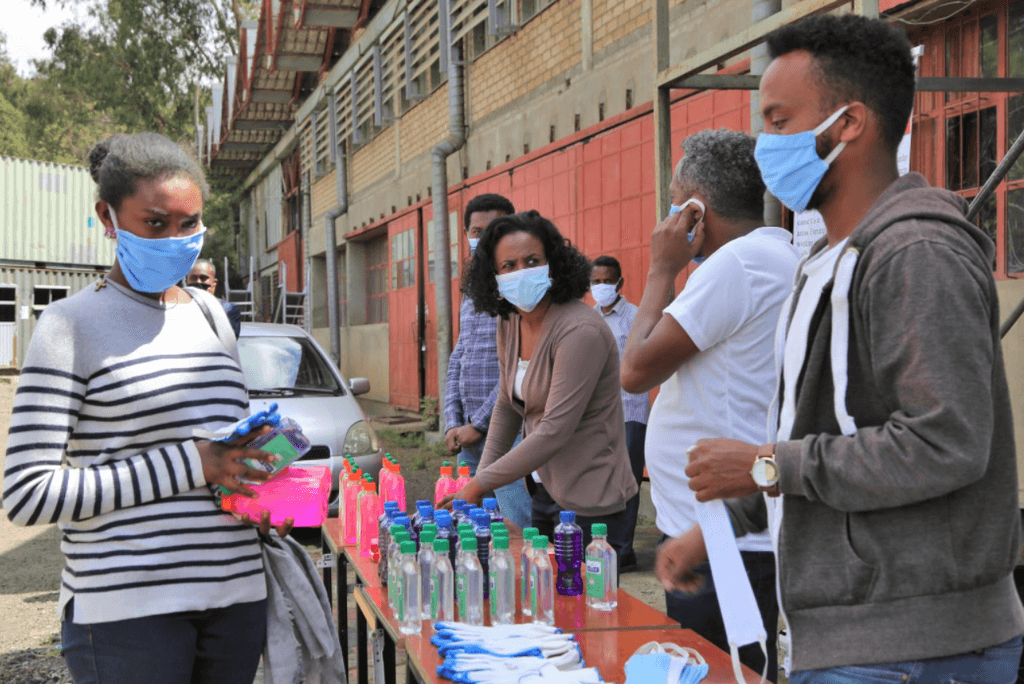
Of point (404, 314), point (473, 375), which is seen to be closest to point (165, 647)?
point (473, 375)

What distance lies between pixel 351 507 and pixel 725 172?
2.21 metres

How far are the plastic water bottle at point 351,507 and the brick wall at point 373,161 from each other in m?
13.2

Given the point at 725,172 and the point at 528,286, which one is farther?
the point at 528,286

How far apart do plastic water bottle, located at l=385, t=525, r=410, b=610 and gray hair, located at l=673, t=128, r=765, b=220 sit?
1.32 m

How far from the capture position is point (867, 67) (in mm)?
1680

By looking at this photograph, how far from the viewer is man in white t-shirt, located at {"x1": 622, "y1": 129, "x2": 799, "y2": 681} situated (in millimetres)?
2492

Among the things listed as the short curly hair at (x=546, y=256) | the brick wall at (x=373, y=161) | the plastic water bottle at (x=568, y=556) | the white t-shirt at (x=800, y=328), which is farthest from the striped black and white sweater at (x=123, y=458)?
the brick wall at (x=373, y=161)

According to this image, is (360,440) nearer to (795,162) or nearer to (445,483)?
(445,483)

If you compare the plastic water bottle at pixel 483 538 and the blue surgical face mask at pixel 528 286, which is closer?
the plastic water bottle at pixel 483 538

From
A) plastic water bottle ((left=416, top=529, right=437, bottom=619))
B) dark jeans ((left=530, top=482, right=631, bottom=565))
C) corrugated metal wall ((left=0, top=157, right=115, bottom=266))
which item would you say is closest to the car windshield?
dark jeans ((left=530, top=482, right=631, bottom=565))

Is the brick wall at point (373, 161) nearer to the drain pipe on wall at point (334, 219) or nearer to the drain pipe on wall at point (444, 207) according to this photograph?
the drain pipe on wall at point (334, 219)

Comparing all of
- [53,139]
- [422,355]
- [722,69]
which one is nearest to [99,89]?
[53,139]

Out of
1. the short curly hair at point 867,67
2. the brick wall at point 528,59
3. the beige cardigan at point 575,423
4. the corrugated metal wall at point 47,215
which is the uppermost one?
the corrugated metal wall at point 47,215

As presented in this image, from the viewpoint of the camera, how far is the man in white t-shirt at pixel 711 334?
8.18 ft
